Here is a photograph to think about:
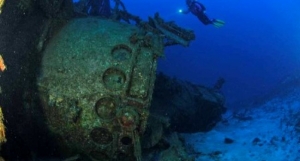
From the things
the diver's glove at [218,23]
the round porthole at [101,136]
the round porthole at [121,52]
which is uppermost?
the diver's glove at [218,23]

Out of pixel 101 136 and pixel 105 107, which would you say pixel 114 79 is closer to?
pixel 105 107

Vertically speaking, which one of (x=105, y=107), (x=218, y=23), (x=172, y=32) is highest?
(x=218, y=23)

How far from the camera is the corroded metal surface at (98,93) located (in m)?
4.14

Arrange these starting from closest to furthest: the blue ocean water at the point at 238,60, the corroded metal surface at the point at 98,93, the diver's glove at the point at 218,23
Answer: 1. the corroded metal surface at the point at 98,93
2. the diver's glove at the point at 218,23
3. the blue ocean water at the point at 238,60

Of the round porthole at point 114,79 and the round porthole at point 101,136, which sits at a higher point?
the round porthole at point 114,79

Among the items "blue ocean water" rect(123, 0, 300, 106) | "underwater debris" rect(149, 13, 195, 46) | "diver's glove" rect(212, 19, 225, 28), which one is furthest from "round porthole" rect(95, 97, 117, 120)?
"blue ocean water" rect(123, 0, 300, 106)

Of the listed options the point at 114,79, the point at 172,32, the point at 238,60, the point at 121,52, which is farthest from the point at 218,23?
the point at 238,60

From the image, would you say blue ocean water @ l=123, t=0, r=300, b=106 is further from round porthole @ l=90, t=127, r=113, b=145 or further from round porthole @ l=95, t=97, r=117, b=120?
round porthole @ l=95, t=97, r=117, b=120

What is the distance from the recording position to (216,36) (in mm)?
48062

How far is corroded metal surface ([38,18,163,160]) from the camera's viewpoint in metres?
4.14

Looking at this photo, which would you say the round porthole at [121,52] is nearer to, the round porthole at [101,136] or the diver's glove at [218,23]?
the round porthole at [101,136]

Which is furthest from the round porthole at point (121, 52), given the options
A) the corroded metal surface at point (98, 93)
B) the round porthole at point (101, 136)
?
the round porthole at point (101, 136)

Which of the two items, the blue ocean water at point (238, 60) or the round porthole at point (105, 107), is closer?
the round porthole at point (105, 107)

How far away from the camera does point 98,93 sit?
4.14 m
